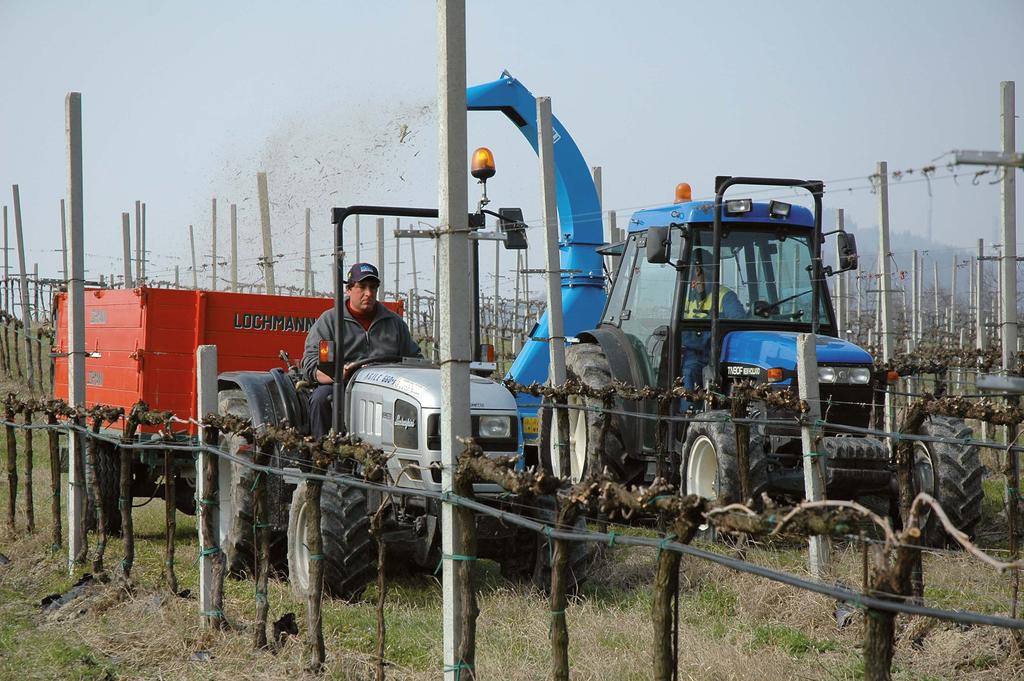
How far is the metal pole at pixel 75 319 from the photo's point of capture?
8.59 meters

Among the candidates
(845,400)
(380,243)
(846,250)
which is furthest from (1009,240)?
(380,243)

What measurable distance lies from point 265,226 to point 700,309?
29.6 feet

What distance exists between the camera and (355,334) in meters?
7.52

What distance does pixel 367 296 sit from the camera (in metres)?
7.43

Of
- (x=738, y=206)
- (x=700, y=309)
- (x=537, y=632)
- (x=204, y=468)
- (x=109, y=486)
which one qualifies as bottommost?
(x=537, y=632)

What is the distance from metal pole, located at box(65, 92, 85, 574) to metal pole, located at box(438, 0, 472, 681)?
476cm

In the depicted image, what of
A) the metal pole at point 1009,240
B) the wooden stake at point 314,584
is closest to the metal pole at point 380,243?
the metal pole at point 1009,240

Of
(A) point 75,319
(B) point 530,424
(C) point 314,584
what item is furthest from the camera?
(B) point 530,424

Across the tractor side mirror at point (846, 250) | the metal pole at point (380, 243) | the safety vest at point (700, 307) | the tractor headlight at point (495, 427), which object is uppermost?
the metal pole at point (380, 243)

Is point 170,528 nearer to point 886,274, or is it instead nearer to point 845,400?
point 845,400

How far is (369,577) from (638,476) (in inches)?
133

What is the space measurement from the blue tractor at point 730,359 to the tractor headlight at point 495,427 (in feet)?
4.50

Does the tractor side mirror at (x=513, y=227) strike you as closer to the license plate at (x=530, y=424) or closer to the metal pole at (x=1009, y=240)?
the license plate at (x=530, y=424)

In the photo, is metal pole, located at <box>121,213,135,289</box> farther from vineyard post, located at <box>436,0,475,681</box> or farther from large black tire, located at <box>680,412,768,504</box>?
vineyard post, located at <box>436,0,475,681</box>
